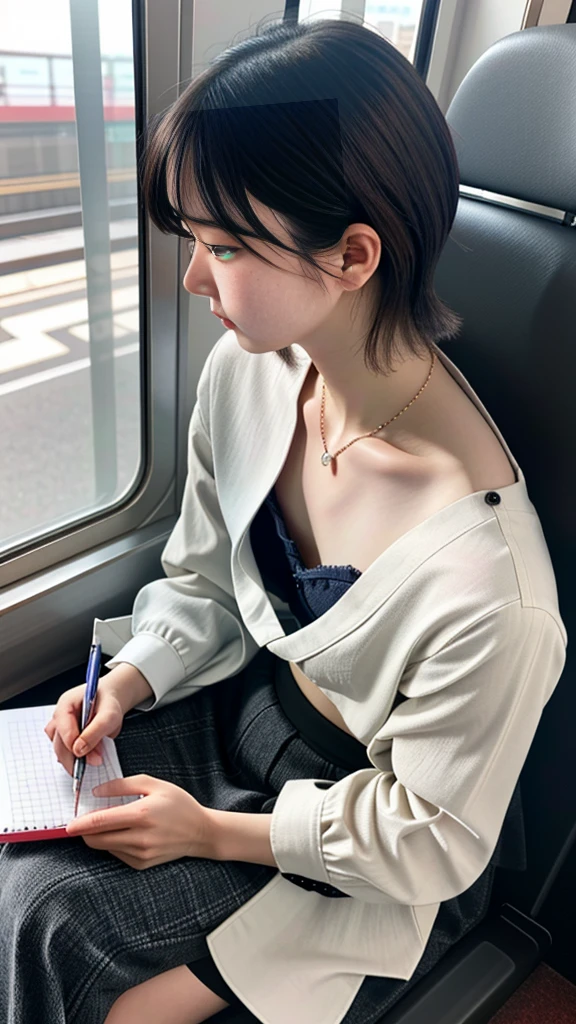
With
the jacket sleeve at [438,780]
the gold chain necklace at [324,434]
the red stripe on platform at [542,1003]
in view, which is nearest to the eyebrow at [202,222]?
the gold chain necklace at [324,434]

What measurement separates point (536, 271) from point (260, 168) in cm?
35

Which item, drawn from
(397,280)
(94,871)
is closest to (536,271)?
(397,280)

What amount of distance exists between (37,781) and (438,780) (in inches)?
17.4

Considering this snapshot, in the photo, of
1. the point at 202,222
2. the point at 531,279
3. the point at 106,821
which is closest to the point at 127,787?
the point at 106,821

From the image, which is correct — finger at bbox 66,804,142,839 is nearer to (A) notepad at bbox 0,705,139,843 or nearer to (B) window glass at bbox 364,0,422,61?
(A) notepad at bbox 0,705,139,843

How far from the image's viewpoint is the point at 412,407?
0.83 meters

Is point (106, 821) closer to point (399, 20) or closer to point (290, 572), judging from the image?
point (290, 572)

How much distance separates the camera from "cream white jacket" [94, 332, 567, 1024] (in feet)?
2.28

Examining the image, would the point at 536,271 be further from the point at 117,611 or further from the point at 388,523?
the point at 117,611

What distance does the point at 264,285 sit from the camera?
27.4 inches

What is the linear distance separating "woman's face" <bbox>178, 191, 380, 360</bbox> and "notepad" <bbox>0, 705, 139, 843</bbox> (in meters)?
0.50

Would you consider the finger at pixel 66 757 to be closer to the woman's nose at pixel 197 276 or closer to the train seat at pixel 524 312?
the train seat at pixel 524 312

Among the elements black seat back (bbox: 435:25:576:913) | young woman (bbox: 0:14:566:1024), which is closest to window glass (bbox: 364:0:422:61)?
black seat back (bbox: 435:25:576:913)

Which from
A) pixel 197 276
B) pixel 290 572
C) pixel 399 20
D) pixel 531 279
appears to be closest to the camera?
pixel 197 276
